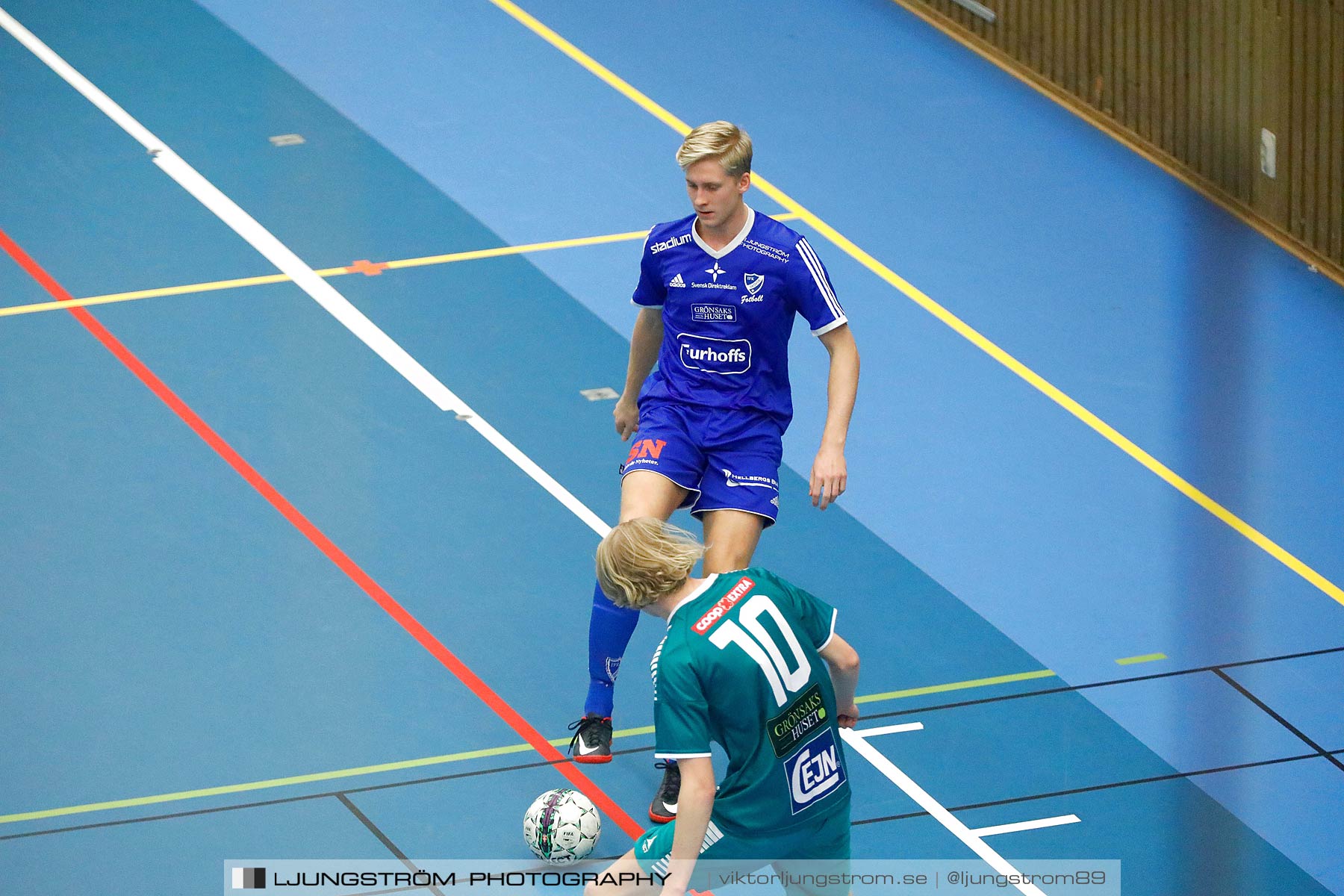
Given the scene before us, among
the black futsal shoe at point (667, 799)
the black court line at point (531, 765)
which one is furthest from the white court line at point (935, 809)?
the black futsal shoe at point (667, 799)

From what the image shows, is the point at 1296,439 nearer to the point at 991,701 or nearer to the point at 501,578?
the point at 991,701

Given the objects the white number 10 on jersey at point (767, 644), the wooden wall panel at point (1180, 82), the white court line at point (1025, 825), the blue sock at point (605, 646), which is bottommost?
the white number 10 on jersey at point (767, 644)

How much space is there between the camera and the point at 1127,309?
984 centimetres

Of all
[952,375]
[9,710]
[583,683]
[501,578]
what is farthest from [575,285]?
[9,710]

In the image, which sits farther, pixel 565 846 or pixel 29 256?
pixel 29 256

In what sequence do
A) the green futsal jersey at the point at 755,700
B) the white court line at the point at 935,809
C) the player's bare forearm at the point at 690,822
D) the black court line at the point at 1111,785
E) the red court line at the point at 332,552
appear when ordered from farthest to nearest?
the red court line at the point at 332,552 < the black court line at the point at 1111,785 < the white court line at the point at 935,809 < the green futsal jersey at the point at 755,700 < the player's bare forearm at the point at 690,822

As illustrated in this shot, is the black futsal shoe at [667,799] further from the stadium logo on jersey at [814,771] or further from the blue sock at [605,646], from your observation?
the stadium logo on jersey at [814,771]

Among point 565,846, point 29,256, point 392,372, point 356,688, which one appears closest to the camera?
point 565,846

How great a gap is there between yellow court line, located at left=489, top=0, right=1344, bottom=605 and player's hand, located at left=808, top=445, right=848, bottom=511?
2956mm

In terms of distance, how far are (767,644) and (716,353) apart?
1.90 m

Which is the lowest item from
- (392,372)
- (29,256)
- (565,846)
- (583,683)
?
(565,846)

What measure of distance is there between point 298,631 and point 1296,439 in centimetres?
495

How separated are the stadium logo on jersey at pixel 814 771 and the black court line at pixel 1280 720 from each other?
2851 mm

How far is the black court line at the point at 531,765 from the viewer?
595 cm
